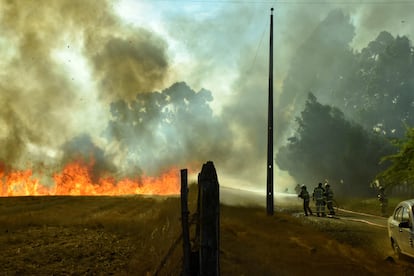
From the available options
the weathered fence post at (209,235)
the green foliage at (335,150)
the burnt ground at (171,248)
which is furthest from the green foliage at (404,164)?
the green foliage at (335,150)

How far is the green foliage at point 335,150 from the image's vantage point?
164 ft

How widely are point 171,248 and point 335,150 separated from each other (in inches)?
1899

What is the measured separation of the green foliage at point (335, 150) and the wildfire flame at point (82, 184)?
55.1 feet

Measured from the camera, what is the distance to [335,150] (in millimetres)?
53406

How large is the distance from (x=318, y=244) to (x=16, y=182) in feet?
150

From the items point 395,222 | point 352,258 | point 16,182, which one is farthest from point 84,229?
point 16,182

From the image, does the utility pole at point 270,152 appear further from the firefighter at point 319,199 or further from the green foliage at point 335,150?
the green foliage at point 335,150

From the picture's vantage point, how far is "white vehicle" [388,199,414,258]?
10.9 metres

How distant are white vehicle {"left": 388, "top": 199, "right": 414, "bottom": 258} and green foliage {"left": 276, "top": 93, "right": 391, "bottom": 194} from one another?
129ft

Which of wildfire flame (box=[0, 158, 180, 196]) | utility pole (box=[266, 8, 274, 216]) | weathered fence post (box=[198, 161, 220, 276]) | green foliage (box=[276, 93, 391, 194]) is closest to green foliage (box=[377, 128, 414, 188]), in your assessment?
utility pole (box=[266, 8, 274, 216])

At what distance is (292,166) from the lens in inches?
2404

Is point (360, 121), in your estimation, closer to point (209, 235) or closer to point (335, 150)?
point (335, 150)

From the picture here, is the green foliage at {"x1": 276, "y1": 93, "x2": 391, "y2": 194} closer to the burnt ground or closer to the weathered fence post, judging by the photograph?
the burnt ground

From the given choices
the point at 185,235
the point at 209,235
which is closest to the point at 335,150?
the point at 185,235
